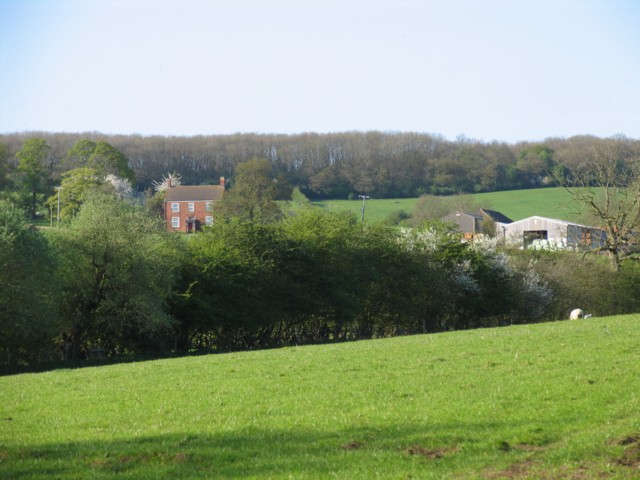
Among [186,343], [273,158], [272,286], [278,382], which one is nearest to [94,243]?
[186,343]

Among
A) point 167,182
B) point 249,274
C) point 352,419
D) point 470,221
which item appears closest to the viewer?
point 352,419

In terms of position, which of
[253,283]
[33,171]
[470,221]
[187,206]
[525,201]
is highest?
[33,171]

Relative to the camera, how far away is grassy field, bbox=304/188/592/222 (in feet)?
405

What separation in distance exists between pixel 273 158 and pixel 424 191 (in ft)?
121

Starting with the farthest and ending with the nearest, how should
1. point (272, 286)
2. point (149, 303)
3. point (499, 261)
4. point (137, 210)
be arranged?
point (499, 261)
point (272, 286)
point (137, 210)
point (149, 303)

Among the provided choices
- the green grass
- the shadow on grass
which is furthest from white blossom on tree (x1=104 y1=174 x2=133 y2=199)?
the shadow on grass

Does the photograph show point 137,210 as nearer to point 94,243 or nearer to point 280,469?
point 94,243

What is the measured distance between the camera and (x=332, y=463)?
12.5 meters

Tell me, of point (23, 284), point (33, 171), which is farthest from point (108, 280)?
point (33, 171)

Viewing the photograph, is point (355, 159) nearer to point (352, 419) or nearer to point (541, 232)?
point (541, 232)

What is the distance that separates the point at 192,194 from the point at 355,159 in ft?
122

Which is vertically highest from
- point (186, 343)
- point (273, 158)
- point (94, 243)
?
point (273, 158)

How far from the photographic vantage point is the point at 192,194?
12838cm

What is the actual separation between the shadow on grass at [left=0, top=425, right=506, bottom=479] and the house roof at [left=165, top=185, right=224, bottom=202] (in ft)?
373
